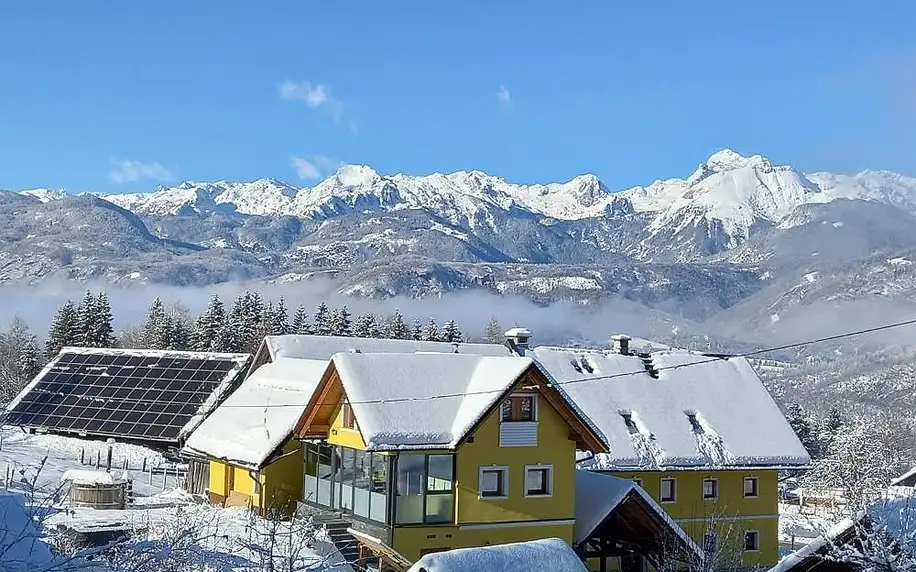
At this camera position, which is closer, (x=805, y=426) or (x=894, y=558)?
(x=894, y=558)

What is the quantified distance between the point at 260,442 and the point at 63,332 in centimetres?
5680

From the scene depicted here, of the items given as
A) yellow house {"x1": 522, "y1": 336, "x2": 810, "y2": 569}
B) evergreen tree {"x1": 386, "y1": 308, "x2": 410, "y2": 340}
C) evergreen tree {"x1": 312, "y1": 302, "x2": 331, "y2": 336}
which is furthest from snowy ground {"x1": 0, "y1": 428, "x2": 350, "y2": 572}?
evergreen tree {"x1": 386, "y1": 308, "x2": 410, "y2": 340}

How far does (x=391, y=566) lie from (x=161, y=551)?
17148 millimetres

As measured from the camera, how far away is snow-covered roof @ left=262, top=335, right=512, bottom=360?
43.8 m

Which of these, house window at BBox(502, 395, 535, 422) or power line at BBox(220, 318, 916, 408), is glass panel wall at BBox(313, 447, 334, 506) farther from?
house window at BBox(502, 395, 535, 422)

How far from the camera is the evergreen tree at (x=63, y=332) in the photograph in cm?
8644

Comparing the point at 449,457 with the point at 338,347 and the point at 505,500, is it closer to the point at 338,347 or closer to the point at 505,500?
the point at 505,500

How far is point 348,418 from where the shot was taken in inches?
1278

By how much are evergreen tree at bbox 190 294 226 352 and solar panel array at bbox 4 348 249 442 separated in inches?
1149

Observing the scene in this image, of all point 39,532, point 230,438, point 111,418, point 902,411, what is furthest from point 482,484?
point 902,411

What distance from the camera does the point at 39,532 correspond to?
11.1 meters

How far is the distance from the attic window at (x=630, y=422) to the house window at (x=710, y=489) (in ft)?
11.7

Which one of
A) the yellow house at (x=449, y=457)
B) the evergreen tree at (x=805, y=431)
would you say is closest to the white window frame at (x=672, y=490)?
the yellow house at (x=449, y=457)

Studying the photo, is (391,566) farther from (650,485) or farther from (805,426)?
(805,426)
